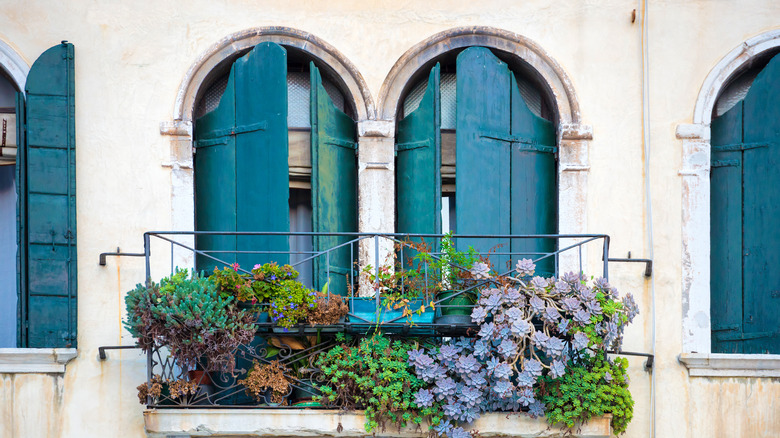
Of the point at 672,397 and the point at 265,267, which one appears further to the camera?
the point at 672,397

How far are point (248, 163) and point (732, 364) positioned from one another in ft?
13.1

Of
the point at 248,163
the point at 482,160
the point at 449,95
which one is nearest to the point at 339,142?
the point at 248,163

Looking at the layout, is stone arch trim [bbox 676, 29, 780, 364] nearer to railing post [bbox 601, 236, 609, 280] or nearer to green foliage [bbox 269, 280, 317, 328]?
railing post [bbox 601, 236, 609, 280]

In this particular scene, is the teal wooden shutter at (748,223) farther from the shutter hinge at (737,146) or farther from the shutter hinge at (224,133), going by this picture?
the shutter hinge at (224,133)

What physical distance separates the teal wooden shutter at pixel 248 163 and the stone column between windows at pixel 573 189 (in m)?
2.17

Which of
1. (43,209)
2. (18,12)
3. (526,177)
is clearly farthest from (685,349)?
(18,12)

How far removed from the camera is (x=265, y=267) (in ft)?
22.9

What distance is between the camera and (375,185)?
7.70 meters

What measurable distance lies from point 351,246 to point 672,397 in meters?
2.74

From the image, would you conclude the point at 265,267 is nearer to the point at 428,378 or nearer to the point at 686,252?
the point at 428,378

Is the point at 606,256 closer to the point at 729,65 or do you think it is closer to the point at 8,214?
the point at 729,65

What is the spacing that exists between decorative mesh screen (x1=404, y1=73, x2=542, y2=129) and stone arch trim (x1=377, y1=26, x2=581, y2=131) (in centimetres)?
27

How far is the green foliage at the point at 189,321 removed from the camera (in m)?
6.50

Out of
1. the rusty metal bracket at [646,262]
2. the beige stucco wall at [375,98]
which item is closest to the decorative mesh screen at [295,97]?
the beige stucco wall at [375,98]
